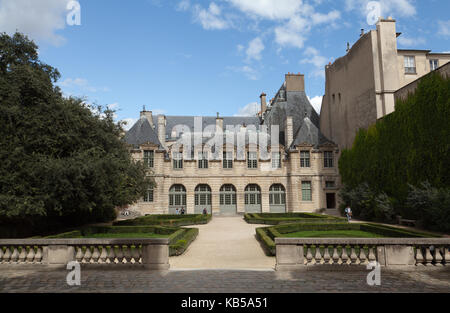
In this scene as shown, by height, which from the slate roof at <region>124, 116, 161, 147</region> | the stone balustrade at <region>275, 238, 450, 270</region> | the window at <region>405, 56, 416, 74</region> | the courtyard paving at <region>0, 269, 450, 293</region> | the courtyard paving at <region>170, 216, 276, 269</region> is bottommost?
the courtyard paving at <region>170, 216, 276, 269</region>

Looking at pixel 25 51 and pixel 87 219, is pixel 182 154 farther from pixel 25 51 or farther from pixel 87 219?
pixel 25 51

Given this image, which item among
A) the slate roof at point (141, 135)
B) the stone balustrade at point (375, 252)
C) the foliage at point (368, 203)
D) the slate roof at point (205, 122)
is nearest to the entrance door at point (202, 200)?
the slate roof at point (141, 135)

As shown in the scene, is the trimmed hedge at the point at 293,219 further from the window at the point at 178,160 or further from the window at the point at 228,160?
the window at the point at 178,160

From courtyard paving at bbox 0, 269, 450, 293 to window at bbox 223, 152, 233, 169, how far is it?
26.5 m

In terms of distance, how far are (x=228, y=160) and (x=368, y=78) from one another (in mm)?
16037

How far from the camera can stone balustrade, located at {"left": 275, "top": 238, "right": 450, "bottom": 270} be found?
287 inches

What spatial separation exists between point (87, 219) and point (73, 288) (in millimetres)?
16333

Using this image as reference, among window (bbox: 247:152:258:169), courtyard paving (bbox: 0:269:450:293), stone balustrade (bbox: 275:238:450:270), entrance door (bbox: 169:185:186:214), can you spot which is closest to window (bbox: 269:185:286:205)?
window (bbox: 247:152:258:169)

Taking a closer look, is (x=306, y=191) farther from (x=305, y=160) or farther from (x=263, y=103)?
(x=263, y=103)

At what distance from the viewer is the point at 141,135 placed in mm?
33812

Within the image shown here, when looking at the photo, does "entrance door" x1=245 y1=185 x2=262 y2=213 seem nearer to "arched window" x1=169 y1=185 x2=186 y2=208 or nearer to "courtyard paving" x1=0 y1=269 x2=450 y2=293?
"arched window" x1=169 y1=185 x2=186 y2=208

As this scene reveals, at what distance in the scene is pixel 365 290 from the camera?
5980 mm

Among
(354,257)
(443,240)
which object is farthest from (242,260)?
(443,240)

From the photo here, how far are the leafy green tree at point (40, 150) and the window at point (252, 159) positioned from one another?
67.0ft
